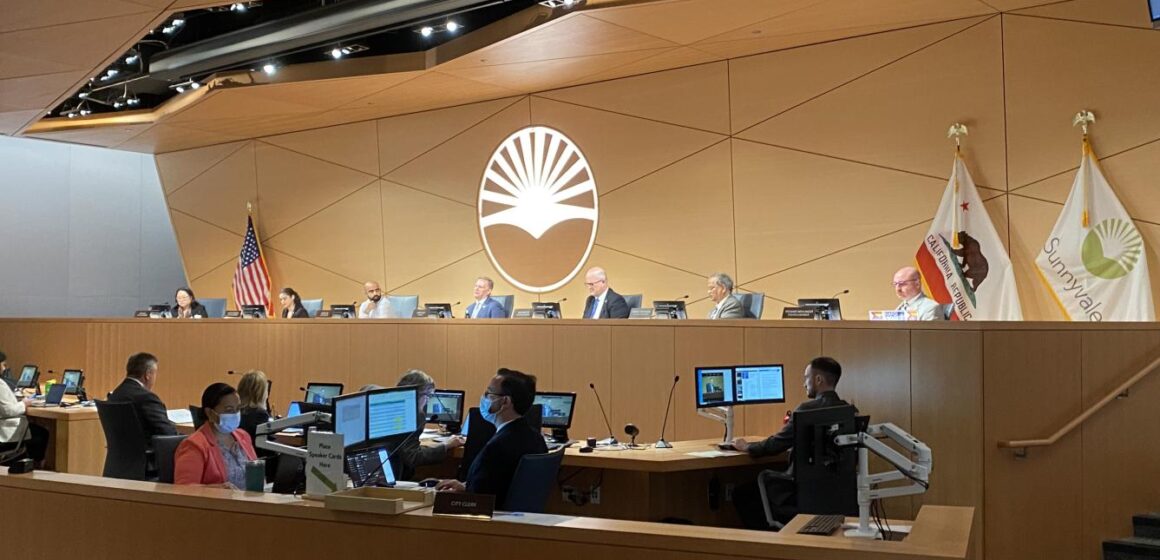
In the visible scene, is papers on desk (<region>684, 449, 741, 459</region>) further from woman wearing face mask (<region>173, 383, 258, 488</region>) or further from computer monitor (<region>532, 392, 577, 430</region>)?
woman wearing face mask (<region>173, 383, 258, 488</region>)

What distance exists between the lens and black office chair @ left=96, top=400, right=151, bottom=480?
19.2ft

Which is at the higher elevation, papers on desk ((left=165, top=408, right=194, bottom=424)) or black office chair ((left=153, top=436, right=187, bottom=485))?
black office chair ((left=153, top=436, right=187, bottom=485))

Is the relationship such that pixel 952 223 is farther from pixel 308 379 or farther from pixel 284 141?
pixel 284 141

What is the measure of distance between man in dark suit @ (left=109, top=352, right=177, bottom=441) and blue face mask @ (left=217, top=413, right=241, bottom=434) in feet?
6.02

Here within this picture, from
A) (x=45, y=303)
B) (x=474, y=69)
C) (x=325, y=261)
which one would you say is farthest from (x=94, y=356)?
(x=474, y=69)

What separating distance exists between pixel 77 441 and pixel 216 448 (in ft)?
15.2

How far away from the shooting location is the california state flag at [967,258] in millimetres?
7777

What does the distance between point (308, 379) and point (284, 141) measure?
4857 mm

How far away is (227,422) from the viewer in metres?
4.37

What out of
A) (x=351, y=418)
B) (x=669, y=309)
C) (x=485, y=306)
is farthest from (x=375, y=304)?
(x=351, y=418)

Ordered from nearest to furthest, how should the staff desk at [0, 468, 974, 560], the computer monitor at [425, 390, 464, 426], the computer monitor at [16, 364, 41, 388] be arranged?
the staff desk at [0, 468, 974, 560] < the computer monitor at [425, 390, 464, 426] < the computer monitor at [16, 364, 41, 388]

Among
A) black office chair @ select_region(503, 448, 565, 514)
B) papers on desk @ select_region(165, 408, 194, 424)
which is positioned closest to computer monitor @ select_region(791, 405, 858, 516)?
black office chair @ select_region(503, 448, 565, 514)

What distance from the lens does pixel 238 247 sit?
1375 cm

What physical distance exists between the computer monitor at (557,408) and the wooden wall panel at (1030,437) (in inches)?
93.5
